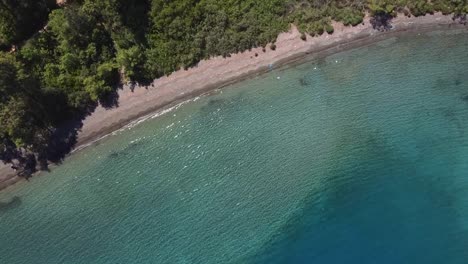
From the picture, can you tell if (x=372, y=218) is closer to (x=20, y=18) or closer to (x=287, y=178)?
(x=287, y=178)

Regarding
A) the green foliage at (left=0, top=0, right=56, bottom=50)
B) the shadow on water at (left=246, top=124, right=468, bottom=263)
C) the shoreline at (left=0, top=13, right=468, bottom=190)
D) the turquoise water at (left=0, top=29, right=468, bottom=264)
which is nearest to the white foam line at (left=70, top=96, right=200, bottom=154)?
the shoreline at (left=0, top=13, right=468, bottom=190)

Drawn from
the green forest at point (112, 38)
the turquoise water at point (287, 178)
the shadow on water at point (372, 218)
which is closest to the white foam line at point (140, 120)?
the turquoise water at point (287, 178)

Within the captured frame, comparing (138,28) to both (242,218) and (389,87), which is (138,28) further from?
(389,87)

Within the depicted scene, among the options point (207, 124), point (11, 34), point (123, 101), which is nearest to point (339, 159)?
point (207, 124)

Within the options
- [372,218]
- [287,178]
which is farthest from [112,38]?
[372,218]

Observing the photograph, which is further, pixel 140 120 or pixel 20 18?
pixel 140 120

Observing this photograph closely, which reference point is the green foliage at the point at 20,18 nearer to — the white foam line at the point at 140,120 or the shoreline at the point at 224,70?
the shoreline at the point at 224,70

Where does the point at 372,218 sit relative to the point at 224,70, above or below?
below
